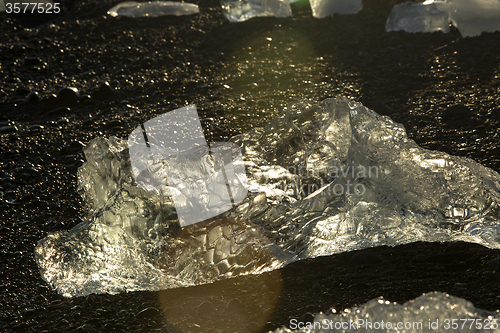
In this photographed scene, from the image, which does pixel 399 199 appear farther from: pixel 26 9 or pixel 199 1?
pixel 26 9

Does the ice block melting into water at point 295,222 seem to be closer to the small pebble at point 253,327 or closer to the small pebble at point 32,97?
the small pebble at point 253,327

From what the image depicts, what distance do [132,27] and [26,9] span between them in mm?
1016

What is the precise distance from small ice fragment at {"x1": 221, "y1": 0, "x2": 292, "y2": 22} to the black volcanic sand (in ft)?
0.29

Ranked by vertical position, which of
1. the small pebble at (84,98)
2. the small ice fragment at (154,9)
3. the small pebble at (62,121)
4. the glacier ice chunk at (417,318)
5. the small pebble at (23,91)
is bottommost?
the glacier ice chunk at (417,318)

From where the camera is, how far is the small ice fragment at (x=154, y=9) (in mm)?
3354

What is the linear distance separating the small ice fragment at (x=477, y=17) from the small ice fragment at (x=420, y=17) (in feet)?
0.35

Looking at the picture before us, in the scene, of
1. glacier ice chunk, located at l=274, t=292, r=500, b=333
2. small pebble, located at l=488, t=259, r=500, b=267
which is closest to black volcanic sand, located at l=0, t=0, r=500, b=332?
small pebble, located at l=488, t=259, r=500, b=267

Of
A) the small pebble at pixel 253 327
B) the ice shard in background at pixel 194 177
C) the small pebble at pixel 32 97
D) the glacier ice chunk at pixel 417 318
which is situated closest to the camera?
the glacier ice chunk at pixel 417 318

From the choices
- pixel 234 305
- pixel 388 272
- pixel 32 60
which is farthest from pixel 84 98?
pixel 388 272

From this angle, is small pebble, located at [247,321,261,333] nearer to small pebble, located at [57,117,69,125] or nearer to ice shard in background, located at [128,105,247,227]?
ice shard in background, located at [128,105,247,227]

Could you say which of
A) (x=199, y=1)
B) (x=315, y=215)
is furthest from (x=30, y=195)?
(x=199, y=1)

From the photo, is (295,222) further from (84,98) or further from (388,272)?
(84,98)

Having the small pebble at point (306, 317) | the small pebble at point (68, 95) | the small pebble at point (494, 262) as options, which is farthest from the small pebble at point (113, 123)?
the small pebble at point (494, 262)

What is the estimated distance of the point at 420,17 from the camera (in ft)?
9.23
